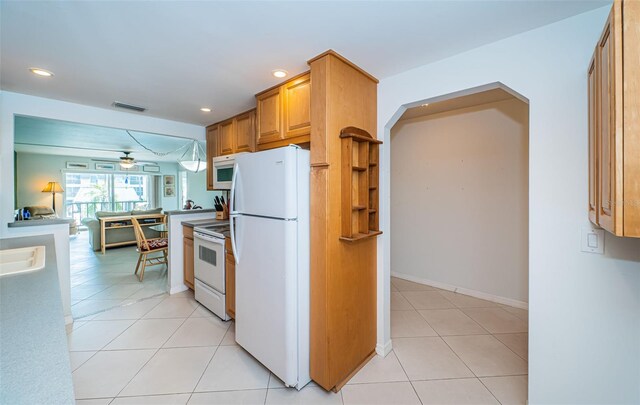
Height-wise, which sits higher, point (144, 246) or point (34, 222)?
point (34, 222)

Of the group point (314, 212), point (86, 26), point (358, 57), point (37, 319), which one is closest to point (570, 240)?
point (314, 212)

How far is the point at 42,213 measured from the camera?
20.0 feet

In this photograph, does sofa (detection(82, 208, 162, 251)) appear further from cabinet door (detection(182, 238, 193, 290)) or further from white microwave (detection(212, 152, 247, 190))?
A: white microwave (detection(212, 152, 247, 190))

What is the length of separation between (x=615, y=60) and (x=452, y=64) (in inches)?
38.3

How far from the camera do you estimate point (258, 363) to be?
6.52 feet

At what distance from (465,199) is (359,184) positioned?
1.99 meters

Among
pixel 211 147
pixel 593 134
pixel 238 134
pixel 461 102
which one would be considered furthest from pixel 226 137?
pixel 593 134

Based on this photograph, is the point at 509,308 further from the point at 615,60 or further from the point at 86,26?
the point at 86,26

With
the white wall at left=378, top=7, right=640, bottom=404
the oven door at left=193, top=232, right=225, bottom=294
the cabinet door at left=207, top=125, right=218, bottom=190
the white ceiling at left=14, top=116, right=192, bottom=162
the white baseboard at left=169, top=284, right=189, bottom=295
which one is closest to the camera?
the white wall at left=378, top=7, right=640, bottom=404

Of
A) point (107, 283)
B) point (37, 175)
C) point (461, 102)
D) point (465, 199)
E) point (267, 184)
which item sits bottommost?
point (107, 283)

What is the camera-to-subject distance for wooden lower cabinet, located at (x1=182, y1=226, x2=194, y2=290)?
318 centimetres

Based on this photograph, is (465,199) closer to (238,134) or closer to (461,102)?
(461,102)

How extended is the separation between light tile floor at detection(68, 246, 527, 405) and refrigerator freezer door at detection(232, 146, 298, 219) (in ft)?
3.91

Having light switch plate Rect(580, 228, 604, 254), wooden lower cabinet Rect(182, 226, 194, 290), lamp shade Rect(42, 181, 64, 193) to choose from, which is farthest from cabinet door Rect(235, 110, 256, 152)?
lamp shade Rect(42, 181, 64, 193)
